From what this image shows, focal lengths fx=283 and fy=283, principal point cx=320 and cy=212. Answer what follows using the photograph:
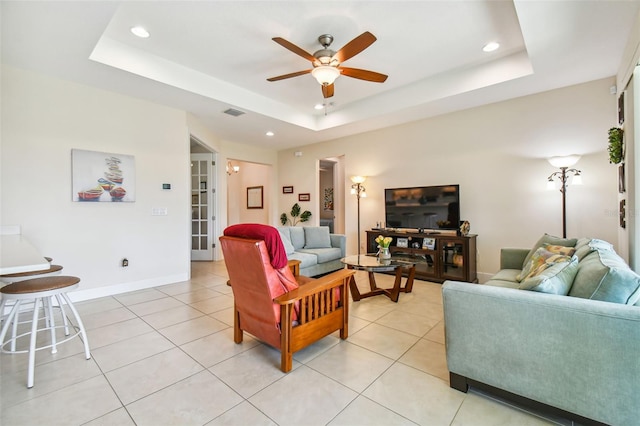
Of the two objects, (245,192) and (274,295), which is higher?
(245,192)

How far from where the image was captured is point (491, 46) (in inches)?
125

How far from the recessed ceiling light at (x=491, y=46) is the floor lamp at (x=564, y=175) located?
150 centimetres

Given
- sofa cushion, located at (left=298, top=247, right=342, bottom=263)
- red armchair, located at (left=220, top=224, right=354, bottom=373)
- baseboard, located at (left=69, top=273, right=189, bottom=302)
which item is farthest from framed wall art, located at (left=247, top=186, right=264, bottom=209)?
red armchair, located at (left=220, top=224, right=354, bottom=373)

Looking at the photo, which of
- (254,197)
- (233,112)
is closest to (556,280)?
(233,112)

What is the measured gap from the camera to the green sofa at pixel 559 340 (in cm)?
133

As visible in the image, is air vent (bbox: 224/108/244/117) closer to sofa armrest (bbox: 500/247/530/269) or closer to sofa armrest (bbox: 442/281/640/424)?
sofa armrest (bbox: 442/281/640/424)

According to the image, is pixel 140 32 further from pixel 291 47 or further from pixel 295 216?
pixel 295 216

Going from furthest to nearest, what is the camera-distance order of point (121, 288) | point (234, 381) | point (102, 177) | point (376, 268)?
point (121, 288) → point (102, 177) → point (376, 268) → point (234, 381)

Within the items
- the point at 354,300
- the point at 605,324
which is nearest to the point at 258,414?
the point at 605,324

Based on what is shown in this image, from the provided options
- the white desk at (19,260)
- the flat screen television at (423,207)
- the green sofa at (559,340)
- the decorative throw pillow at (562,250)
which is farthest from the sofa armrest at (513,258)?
the white desk at (19,260)

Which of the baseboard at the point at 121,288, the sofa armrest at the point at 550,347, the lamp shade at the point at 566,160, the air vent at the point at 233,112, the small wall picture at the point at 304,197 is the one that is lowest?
the baseboard at the point at 121,288

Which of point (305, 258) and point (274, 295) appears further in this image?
point (305, 258)

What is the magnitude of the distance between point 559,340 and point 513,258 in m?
2.19

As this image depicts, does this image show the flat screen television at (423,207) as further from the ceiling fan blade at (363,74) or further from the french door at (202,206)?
the french door at (202,206)
